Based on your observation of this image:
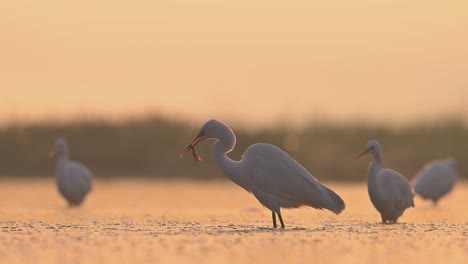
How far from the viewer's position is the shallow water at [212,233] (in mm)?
10094

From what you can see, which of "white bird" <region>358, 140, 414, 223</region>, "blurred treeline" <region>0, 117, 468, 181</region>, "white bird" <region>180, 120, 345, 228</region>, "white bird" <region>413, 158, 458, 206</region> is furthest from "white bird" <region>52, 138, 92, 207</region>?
"blurred treeline" <region>0, 117, 468, 181</region>

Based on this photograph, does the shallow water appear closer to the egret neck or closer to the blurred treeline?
the egret neck

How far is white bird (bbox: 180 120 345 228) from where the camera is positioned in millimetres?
13320

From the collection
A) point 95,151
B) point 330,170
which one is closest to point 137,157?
point 95,151

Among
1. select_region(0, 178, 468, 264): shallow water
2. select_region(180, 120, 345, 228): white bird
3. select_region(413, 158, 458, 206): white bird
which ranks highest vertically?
select_region(413, 158, 458, 206): white bird

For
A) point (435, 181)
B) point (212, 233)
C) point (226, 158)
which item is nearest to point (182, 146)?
point (435, 181)

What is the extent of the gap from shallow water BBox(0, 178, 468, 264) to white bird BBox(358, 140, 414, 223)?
0.25m

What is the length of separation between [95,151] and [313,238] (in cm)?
1692

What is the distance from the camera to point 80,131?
2902 centimetres

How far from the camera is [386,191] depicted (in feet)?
48.9

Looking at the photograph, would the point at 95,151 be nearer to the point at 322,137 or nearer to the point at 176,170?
the point at 176,170

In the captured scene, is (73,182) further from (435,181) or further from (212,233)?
(212,233)

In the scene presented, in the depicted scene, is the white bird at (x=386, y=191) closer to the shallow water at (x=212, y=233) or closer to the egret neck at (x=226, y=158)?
the shallow water at (x=212, y=233)

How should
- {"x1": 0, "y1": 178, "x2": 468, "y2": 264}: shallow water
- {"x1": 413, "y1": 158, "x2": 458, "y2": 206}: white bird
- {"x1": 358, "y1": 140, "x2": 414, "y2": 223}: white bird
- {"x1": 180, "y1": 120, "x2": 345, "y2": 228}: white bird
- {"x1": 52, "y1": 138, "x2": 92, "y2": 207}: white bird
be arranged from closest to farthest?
{"x1": 0, "y1": 178, "x2": 468, "y2": 264}: shallow water
{"x1": 180, "y1": 120, "x2": 345, "y2": 228}: white bird
{"x1": 358, "y1": 140, "x2": 414, "y2": 223}: white bird
{"x1": 52, "y1": 138, "x2": 92, "y2": 207}: white bird
{"x1": 413, "y1": 158, "x2": 458, "y2": 206}: white bird
